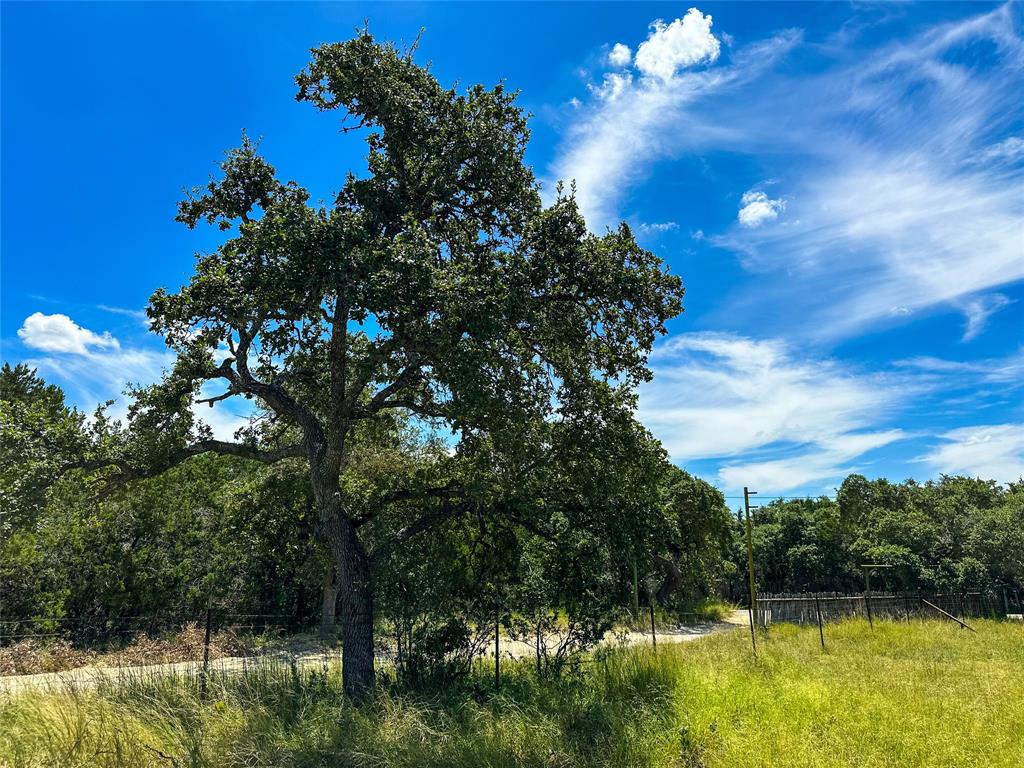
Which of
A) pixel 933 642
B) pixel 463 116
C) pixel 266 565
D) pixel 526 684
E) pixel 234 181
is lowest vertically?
pixel 933 642

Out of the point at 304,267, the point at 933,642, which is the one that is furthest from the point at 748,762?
the point at 933,642

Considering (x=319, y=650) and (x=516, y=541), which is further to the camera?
(x=319, y=650)

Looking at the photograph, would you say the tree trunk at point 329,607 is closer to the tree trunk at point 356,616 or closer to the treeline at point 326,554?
the treeline at point 326,554

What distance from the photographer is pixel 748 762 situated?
23.2ft

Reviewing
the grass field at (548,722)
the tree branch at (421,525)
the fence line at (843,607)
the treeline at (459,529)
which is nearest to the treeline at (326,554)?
the treeline at (459,529)

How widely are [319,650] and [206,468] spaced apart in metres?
10.5

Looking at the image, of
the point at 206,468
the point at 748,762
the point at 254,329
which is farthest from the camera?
the point at 206,468

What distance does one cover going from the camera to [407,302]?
880 cm

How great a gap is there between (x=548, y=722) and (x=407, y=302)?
233 inches

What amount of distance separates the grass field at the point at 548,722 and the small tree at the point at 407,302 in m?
2.12

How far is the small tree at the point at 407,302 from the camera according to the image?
30.0 feet

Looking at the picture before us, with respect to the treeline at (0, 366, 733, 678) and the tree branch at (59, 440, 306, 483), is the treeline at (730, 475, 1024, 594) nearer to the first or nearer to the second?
the treeline at (0, 366, 733, 678)

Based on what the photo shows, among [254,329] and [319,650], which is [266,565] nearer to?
[319,650]

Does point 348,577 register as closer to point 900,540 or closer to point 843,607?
point 843,607
